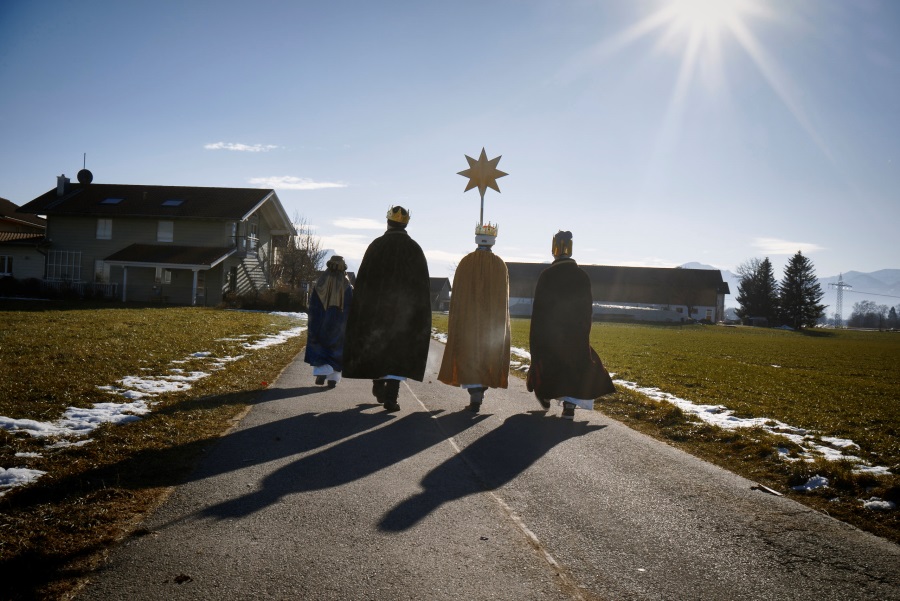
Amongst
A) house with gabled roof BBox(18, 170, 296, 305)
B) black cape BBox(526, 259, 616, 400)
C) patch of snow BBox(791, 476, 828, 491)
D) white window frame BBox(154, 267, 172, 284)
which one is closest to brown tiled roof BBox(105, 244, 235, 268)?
house with gabled roof BBox(18, 170, 296, 305)

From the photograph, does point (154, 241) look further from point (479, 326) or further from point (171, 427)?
point (171, 427)

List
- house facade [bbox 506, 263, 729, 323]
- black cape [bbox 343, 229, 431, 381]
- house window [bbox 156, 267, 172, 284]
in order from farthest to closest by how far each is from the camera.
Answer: house facade [bbox 506, 263, 729, 323], house window [bbox 156, 267, 172, 284], black cape [bbox 343, 229, 431, 381]

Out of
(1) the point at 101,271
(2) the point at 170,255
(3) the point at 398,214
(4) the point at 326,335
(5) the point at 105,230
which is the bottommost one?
(4) the point at 326,335

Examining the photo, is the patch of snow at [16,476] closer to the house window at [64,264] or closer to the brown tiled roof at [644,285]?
the house window at [64,264]

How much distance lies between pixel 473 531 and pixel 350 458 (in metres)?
1.94

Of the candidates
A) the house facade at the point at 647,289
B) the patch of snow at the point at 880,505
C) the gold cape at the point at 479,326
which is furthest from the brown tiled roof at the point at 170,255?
the house facade at the point at 647,289

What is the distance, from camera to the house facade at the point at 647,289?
7938 centimetres

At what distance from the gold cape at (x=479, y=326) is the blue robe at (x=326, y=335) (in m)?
1.98

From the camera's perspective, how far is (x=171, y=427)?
20.4 feet

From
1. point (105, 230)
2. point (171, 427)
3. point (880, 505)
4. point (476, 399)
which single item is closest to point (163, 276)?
point (105, 230)

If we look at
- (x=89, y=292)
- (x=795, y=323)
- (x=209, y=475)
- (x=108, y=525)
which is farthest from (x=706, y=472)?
(x=795, y=323)

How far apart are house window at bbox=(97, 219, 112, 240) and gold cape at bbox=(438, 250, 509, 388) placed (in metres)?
36.0

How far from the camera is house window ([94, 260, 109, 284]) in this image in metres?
37.5

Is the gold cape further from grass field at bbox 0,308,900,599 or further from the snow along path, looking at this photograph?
the snow along path
